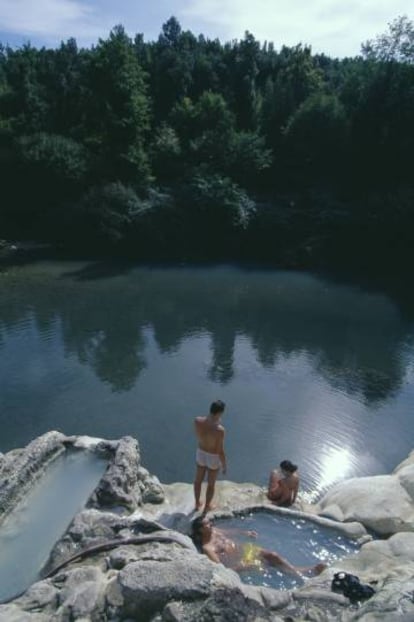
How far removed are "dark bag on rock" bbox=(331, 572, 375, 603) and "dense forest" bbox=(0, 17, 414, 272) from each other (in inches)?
830

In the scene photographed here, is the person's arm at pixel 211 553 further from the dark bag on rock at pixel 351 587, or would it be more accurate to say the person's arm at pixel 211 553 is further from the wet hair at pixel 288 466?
the wet hair at pixel 288 466

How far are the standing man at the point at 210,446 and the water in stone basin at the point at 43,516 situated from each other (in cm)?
185

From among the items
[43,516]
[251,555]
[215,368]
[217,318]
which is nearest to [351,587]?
[251,555]

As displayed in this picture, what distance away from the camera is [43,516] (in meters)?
7.82

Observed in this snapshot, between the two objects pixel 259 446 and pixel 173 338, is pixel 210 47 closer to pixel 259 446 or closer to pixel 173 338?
pixel 173 338

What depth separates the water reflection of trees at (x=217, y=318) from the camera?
14914 millimetres

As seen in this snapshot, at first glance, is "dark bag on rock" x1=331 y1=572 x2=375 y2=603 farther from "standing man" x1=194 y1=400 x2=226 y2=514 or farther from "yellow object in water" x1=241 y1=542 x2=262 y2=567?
"standing man" x1=194 y1=400 x2=226 y2=514

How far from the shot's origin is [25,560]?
22.6 feet

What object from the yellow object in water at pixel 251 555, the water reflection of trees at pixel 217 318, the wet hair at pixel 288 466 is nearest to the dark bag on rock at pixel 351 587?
the yellow object in water at pixel 251 555

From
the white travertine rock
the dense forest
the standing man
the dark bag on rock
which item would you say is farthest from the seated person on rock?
the dense forest

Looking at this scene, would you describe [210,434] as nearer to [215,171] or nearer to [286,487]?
[286,487]

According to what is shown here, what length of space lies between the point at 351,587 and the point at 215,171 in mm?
26085

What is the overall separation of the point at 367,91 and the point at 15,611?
30313 millimetres

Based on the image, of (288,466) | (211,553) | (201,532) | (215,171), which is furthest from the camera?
(215,171)
